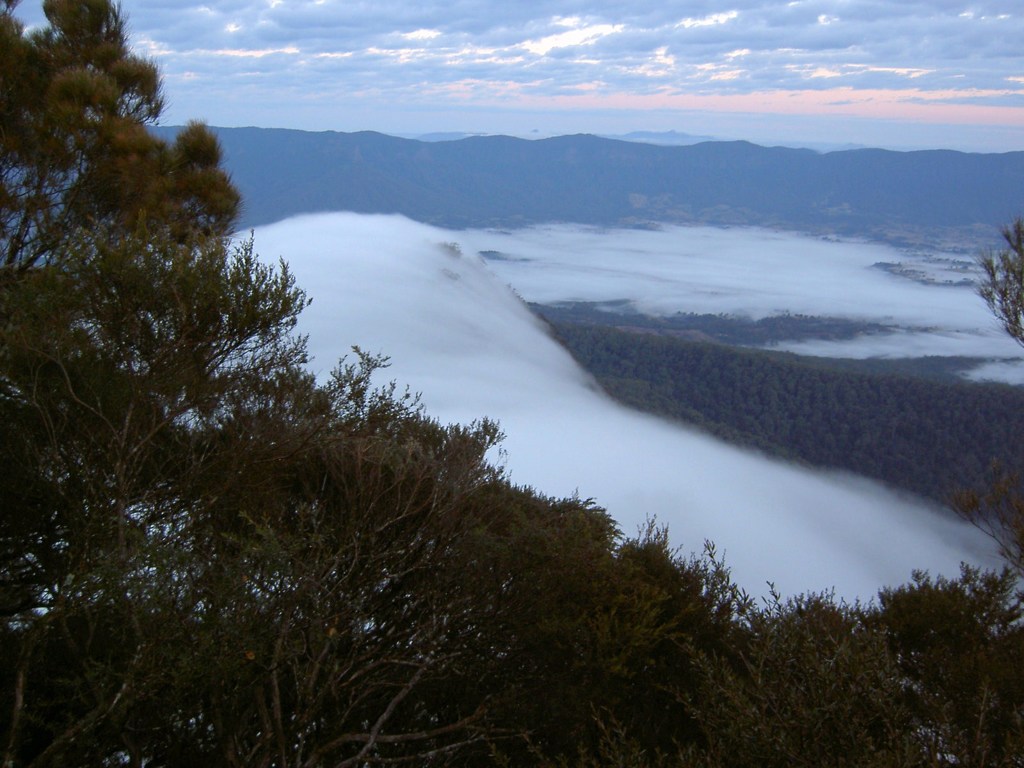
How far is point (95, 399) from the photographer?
14.2 feet

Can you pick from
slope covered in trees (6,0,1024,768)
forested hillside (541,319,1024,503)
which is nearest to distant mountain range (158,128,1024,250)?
forested hillside (541,319,1024,503)

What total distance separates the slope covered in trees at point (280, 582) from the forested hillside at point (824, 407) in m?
30.5

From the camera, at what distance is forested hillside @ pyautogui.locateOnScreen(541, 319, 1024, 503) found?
117ft

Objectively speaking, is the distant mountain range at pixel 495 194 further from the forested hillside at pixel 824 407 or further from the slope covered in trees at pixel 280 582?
the slope covered in trees at pixel 280 582

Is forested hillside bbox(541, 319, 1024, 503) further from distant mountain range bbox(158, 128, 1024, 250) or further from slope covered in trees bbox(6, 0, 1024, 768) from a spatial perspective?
distant mountain range bbox(158, 128, 1024, 250)

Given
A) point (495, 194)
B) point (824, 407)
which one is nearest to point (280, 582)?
point (824, 407)

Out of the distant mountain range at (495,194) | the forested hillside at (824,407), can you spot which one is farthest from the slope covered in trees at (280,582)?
the distant mountain range at (495,194)

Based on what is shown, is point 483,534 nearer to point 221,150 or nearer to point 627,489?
point 221,150

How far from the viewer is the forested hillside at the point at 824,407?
35.7 metres

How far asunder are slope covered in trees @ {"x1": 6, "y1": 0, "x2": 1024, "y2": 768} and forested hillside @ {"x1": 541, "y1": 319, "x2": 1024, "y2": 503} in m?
30.5

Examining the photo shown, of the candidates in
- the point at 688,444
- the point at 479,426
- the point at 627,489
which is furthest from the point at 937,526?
the point at 479,426

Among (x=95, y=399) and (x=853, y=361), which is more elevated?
(x=95, y=399)

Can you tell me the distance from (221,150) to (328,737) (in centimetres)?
507

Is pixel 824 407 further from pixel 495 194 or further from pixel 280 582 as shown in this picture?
pixel 495 194
